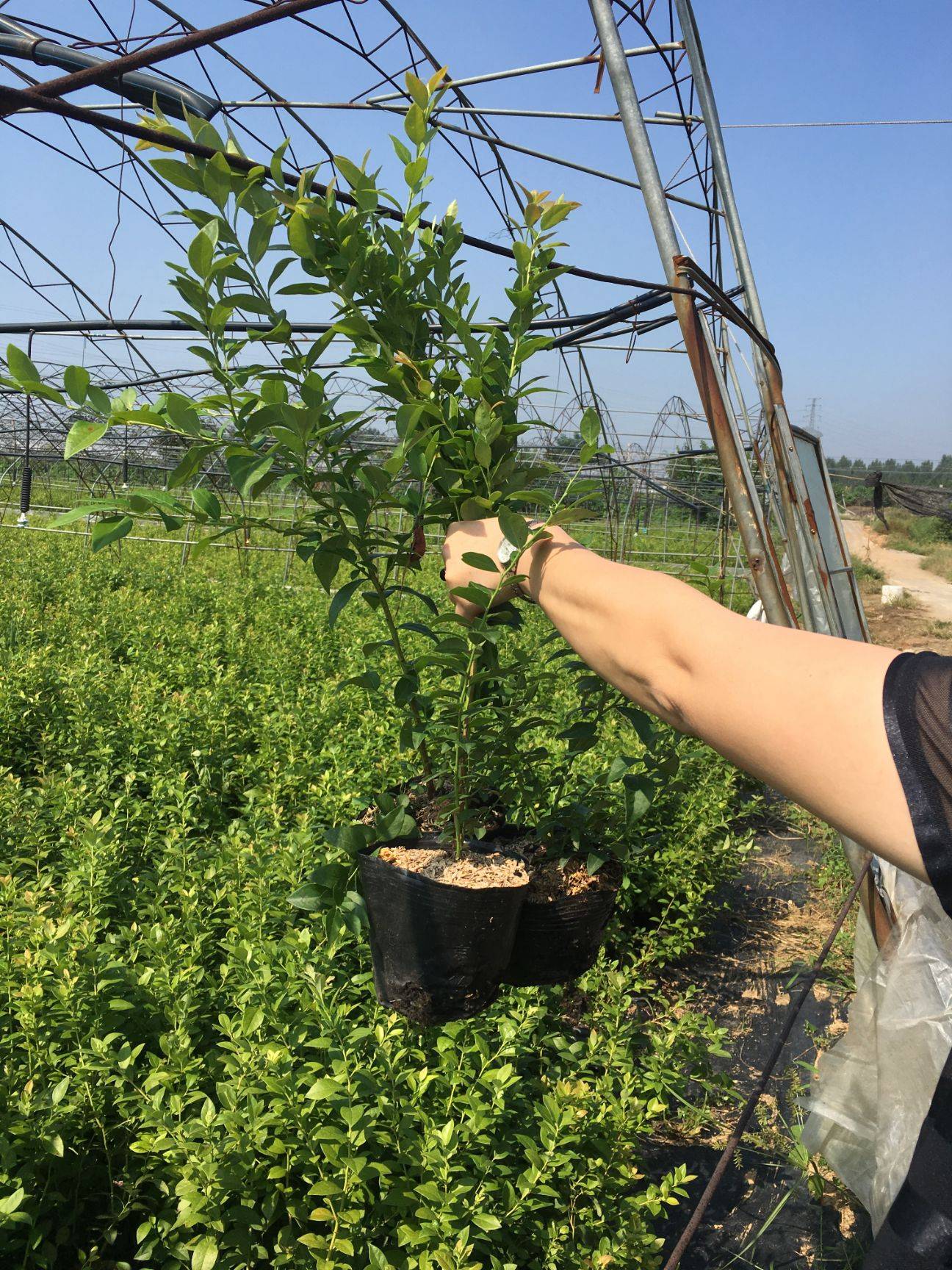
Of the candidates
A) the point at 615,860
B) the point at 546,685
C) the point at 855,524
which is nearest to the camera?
the point at 615,860

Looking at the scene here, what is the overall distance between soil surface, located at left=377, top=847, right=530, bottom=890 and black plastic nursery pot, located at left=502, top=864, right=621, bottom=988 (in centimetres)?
9

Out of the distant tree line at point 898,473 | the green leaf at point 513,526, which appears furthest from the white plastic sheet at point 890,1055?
the distant tree line at point 898,473

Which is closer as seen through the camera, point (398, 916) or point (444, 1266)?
point (398, 916)

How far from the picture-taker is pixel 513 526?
3.47 feet

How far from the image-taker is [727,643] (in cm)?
86

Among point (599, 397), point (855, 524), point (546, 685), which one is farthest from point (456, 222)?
point (855, 524)

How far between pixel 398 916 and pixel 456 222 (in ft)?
3.22

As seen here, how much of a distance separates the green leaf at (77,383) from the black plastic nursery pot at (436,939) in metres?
0.66

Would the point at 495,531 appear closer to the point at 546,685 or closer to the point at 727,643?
the point at 727,643

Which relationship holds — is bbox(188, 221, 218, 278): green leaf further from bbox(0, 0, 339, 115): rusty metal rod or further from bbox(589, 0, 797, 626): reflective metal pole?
bbox(589, 0, 797, 626): reflective metal pole

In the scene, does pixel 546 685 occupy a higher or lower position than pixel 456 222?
lower

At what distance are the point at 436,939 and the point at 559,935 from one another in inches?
9.5

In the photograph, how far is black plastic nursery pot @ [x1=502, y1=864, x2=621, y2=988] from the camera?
4.25 feet

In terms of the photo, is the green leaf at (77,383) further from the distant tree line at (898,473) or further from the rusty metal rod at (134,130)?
the distant tree line at (898,473)
